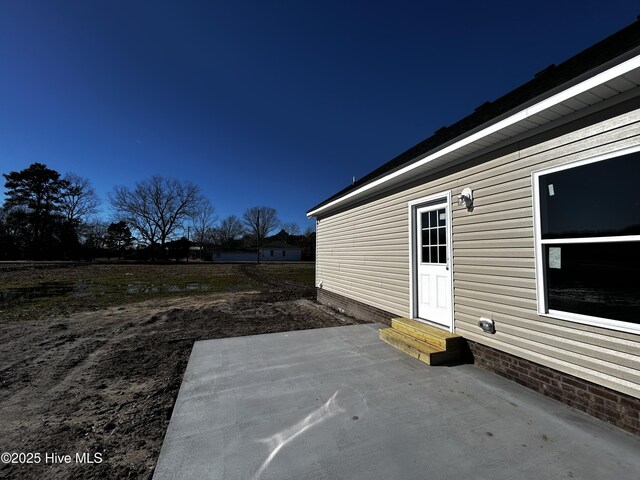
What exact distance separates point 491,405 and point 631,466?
0.92m

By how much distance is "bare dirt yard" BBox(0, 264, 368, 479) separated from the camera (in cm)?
221

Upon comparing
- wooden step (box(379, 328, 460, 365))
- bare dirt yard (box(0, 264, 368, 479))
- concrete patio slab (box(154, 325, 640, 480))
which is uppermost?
wooden step (box(379, 328, 460, 365))

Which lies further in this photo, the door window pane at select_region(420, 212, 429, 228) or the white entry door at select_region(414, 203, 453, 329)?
the door window pane at select_region(420, 212, 429, 228)

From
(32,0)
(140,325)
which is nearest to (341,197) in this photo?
(140,325)

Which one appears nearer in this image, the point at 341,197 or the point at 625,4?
the point at 625,4

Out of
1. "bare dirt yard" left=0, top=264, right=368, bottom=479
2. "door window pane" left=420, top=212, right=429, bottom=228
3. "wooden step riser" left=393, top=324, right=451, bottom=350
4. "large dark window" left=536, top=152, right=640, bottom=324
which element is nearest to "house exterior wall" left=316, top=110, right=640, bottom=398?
"large dark window" left=536, top=152, right=640, bottom=324

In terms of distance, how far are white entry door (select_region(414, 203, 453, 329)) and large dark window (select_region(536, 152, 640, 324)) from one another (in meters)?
1.38

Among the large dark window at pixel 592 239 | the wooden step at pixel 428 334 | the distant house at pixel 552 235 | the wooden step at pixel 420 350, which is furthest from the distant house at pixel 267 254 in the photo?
the large dark window at pixel 592 239

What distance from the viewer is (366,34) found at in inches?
317

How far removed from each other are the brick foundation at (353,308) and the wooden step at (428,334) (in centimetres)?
80

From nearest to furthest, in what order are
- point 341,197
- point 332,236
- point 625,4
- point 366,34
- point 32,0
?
point 625,4 → point 32,0 → point 341,197 → point 366,34 → point 332,236

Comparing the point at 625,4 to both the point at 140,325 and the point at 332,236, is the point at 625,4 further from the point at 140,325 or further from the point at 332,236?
the point at 140,325

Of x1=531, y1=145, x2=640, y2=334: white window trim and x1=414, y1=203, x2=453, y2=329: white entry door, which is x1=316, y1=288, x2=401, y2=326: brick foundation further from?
x1=531, y1=145, x2=640, y2=334: white window trim

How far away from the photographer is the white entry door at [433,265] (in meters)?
4.25
